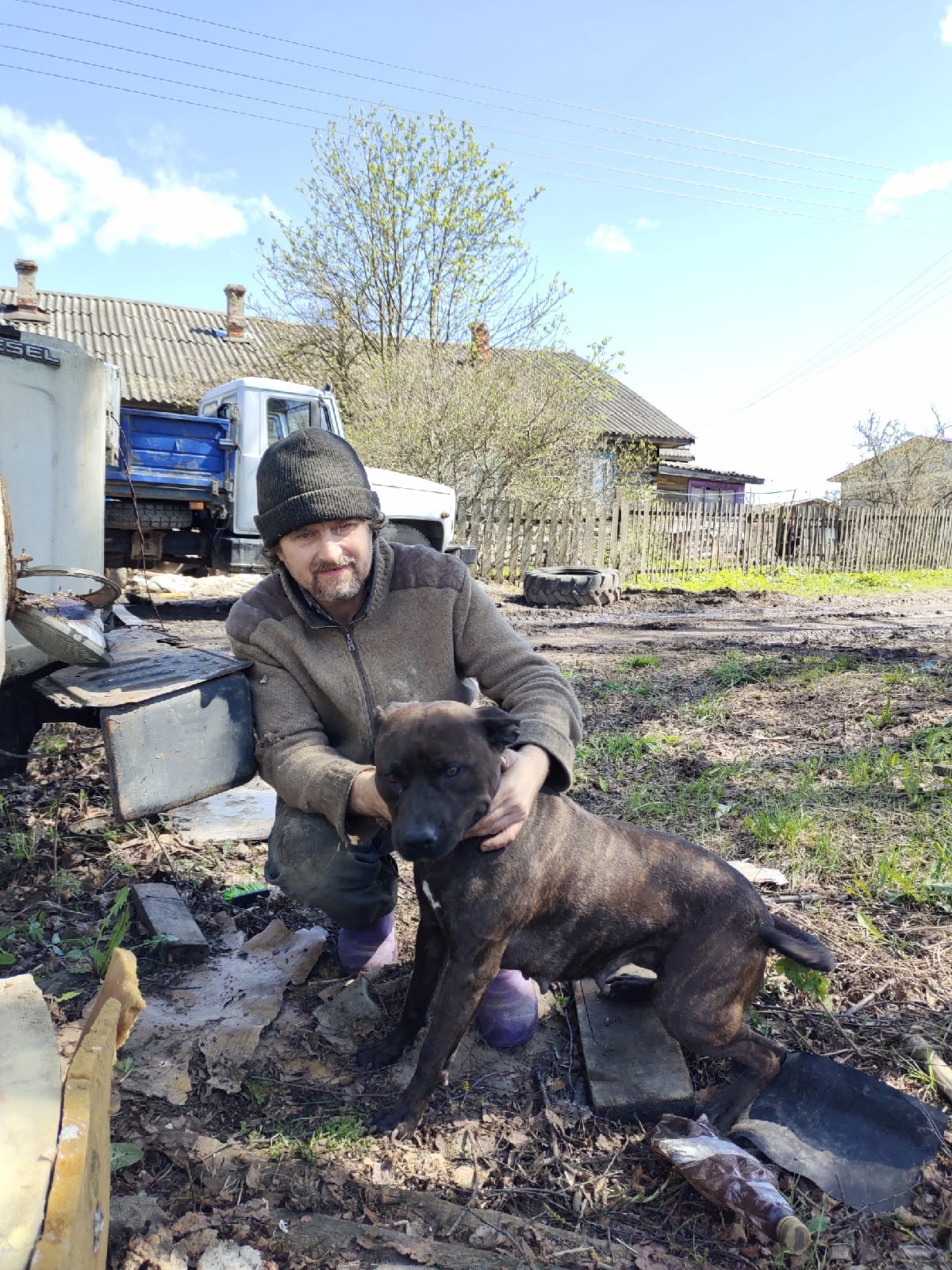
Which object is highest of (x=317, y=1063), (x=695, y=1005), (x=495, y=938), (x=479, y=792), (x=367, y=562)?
(x=367, y=562)

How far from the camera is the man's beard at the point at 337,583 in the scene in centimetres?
260

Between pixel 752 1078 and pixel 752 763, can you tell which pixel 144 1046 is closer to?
pixel 752 1078

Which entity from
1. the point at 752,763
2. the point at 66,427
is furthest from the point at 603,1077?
the point at 66,427

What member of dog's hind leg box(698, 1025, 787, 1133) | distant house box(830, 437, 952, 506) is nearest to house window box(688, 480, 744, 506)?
distant house box(830, 437, 952, 506)

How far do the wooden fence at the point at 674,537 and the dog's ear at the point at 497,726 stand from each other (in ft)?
47.2

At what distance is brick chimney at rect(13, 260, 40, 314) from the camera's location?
2309 centimetres

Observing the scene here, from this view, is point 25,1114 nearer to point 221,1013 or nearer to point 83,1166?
point 83,1166

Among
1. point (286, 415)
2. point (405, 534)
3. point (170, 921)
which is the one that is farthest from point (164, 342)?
point (170, 921)

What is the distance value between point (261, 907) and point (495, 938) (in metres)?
1.44

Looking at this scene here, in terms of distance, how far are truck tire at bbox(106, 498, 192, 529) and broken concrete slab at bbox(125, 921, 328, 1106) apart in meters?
8.58

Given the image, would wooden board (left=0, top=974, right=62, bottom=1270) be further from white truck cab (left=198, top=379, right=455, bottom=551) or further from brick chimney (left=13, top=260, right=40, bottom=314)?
brick chimney (left=13, top=260, right=40, bottom=314)

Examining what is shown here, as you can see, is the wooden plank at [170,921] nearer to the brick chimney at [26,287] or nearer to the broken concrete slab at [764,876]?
the broken concrete slab at [764,876]

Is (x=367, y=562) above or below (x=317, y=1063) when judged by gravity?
above

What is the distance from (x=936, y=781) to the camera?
4.05 m
